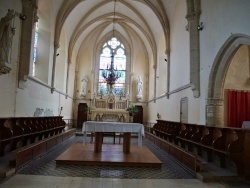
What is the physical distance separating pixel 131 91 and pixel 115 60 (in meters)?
3.25

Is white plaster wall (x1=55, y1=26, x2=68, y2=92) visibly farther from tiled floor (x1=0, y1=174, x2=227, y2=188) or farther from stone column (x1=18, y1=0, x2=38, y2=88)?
tiled floor (x1=0, y1=174, x2=227, y2=188)

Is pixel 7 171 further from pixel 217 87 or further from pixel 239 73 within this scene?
pixel 239 73

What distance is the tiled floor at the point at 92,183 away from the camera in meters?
3.79

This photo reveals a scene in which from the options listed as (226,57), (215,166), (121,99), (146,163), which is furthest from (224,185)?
(121,99)

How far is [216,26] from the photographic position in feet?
24.7

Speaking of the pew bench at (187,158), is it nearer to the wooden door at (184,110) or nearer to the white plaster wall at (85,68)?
the wooden door at (184,110)

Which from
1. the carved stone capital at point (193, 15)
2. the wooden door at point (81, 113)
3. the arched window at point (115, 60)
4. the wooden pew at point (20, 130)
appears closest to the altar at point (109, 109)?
the wooden door at point (81, 113)

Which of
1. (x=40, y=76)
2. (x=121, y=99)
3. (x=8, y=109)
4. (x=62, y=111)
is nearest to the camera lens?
(x=8, y=109)

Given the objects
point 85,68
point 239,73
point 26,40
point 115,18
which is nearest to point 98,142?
point 26,40

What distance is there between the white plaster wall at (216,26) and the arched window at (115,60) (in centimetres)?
1212

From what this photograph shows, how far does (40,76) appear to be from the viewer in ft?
40.6

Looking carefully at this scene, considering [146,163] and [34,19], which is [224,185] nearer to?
[146,163]

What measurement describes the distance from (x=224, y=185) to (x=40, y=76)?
10.8 m

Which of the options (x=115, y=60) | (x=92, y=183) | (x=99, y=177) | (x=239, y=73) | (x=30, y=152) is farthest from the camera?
(x=115, y=60)
